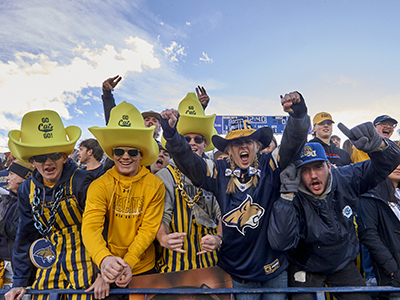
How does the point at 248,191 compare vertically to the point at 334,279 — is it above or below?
above

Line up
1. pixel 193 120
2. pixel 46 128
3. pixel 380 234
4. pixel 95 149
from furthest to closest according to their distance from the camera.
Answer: pixel 95 149
pixel 193 120
pixel 380 234
pixel 46 128

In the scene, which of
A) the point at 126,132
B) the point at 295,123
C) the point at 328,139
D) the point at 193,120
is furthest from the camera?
the point at 328,139

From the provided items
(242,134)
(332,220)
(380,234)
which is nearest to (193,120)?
(242,134)

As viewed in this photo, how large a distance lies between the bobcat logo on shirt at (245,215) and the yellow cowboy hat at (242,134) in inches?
24.9

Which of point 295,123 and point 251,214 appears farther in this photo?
point 251,214

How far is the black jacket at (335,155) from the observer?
4641 millimetres

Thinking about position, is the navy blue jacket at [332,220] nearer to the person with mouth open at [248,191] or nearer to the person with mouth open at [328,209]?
the person with mouth open at [328,209]

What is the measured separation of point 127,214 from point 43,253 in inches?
36.9

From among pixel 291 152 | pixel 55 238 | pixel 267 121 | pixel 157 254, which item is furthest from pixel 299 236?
pixel 267 121

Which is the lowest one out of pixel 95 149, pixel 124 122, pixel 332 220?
pixel 332 220

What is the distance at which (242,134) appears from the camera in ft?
7.99

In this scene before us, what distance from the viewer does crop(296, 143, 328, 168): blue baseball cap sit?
229 centimetres

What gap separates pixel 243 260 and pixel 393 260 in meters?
1.83

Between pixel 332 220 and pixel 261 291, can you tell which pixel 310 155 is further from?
pixel 261 291
